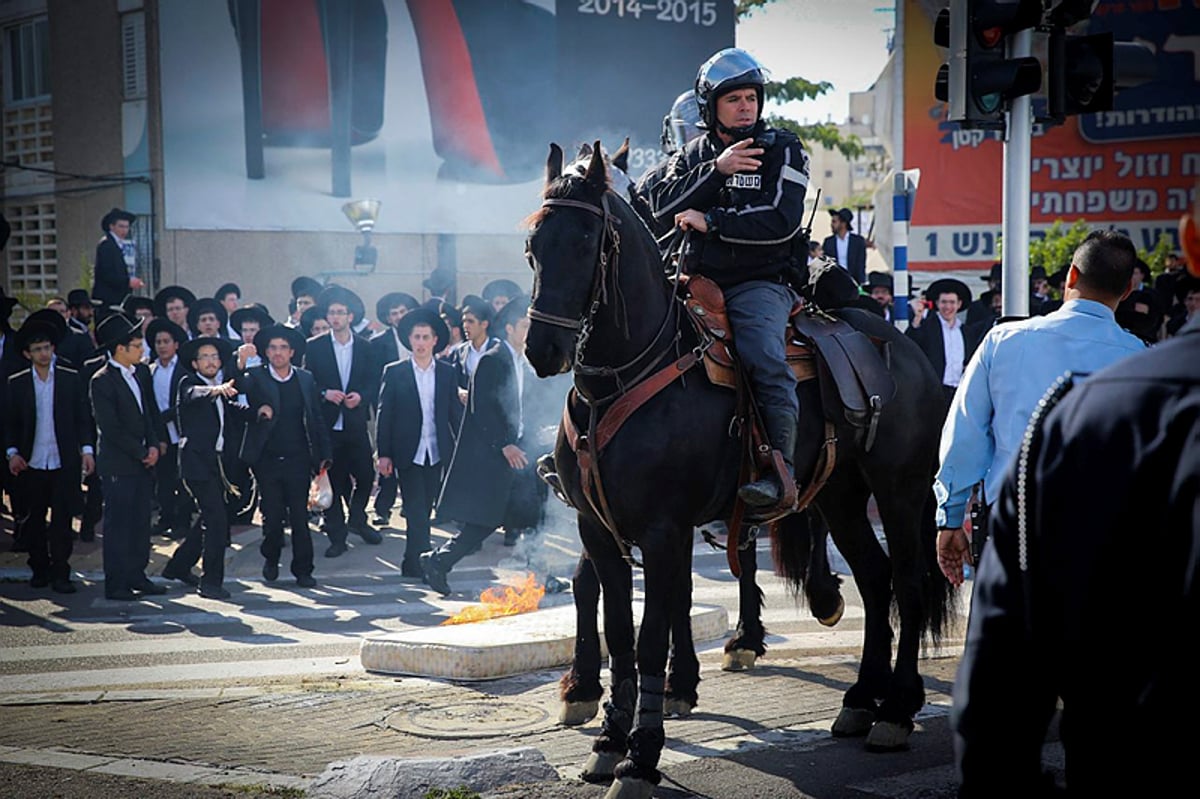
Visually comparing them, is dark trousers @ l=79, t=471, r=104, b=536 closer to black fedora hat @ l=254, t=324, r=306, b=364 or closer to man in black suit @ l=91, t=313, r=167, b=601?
black fedora hat @ l=254, t=324, r=306, b=364

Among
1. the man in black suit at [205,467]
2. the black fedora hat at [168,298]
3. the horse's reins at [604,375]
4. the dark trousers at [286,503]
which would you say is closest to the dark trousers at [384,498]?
the dark trousers at [286,503]

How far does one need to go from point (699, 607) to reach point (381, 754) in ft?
10.3

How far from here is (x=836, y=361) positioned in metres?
6.93

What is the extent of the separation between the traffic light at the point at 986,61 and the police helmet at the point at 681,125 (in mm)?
1730

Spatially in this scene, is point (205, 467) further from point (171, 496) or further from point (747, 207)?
point (747, 207)

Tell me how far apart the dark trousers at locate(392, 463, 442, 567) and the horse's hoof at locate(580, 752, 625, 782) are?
6.41 m

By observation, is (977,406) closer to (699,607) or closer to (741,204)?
(741,204)

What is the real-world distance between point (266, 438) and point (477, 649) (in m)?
5.03

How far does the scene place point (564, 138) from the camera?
3123 cm

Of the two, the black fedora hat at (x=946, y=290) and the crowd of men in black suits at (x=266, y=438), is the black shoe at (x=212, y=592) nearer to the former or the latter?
the crowd of men in black suits at (x=266, y=438)

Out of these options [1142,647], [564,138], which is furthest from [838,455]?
[564,138]

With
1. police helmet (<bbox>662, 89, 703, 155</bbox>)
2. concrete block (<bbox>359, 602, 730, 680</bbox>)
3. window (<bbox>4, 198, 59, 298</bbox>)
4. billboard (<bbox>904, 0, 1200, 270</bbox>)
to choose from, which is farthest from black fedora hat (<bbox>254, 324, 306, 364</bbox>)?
billboard (<bbox>904, 0, 1200, 270</bbox>)

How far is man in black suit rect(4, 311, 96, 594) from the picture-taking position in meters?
11.9

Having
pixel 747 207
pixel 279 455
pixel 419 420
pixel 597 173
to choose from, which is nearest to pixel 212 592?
pixel 279 455
